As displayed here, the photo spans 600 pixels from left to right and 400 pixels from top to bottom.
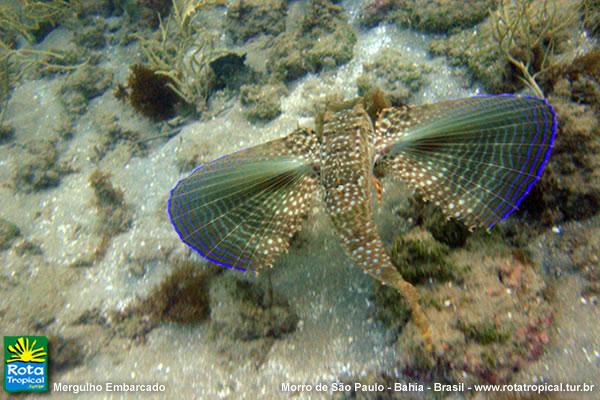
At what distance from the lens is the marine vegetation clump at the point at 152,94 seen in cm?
797

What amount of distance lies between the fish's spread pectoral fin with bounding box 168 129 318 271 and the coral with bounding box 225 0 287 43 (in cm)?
544

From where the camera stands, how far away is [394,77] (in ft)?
21.5

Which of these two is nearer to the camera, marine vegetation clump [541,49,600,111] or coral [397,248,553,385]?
coral [397,248,553,385]

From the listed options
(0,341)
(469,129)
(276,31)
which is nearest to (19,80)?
(276,31)

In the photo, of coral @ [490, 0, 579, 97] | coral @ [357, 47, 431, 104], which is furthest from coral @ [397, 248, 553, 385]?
coral @ [357, 47, 431, 104]

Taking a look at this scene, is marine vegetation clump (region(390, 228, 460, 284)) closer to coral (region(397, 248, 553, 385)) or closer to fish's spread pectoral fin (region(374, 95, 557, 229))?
coral (region(397, 248, 553, 385))

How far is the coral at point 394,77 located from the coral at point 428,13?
880mm

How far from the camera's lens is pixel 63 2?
11195 mm

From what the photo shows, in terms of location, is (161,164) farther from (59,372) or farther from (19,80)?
(19,80)

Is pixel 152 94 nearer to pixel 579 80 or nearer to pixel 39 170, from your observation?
pixel 39 170

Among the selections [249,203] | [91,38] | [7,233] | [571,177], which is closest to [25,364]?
[7,233]

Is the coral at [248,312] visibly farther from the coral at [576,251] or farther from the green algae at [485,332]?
the coral at [576,251]

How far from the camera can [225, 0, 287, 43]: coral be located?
8.92 metres

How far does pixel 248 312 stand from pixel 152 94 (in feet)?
17.9
